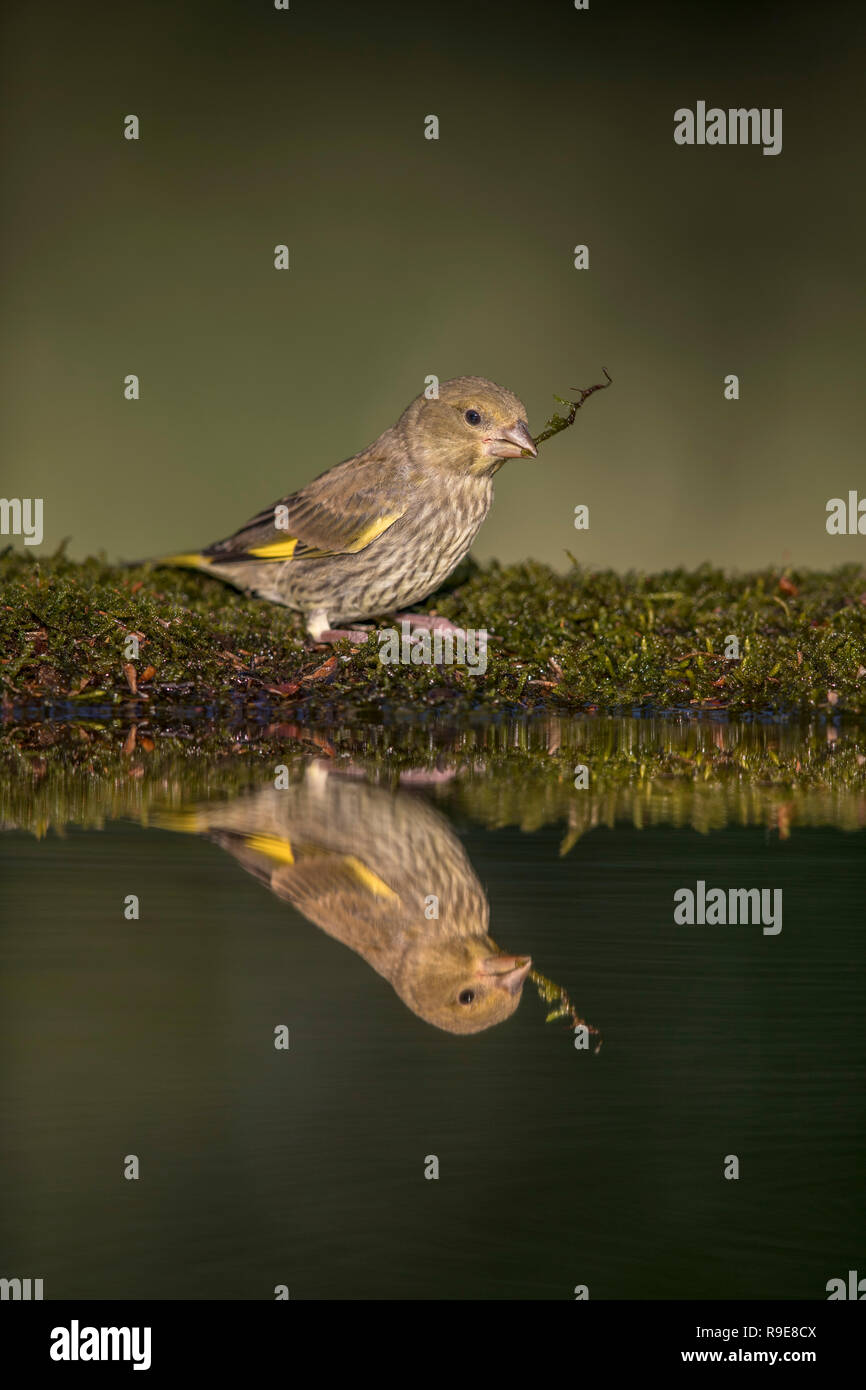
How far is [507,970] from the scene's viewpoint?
297 centimetres

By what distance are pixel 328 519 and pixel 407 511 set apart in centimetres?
43

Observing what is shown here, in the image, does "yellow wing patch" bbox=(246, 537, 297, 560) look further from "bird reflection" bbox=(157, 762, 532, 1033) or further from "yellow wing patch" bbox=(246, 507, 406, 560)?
"bird reflection" bbox=(157, 762, 532, 1033)

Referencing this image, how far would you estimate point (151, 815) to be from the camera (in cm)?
429

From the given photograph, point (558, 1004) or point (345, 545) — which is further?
point (345, 545)

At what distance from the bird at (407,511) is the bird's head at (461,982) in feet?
13.0

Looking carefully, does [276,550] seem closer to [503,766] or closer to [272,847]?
[503,766]

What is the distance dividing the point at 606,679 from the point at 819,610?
186cm

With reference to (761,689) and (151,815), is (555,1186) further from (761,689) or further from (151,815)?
(761,689)

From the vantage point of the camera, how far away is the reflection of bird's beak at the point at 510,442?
701 centimetres

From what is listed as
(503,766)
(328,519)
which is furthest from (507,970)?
(328,519)

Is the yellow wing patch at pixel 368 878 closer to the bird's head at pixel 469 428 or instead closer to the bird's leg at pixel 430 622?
the bird's leg at pixel 430 622

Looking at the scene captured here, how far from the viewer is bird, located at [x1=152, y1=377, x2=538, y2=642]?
7164mm

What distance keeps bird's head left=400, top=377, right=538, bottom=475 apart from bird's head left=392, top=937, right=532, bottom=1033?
418 cm

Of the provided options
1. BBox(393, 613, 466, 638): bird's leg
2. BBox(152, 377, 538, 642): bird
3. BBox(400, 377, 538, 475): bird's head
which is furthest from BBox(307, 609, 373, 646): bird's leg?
BBox(400, 377, 538, 475): bird's head
